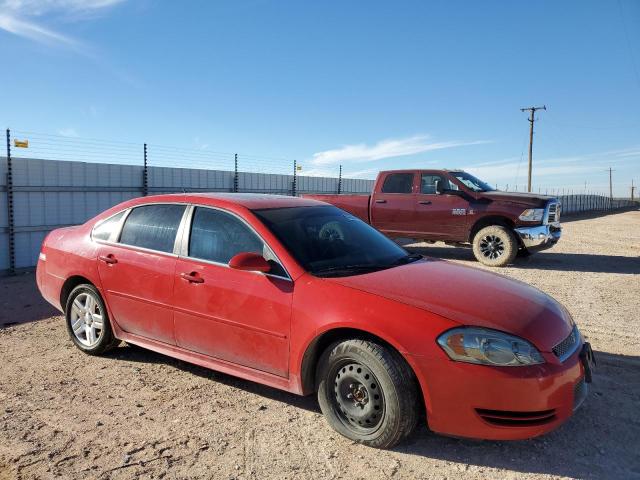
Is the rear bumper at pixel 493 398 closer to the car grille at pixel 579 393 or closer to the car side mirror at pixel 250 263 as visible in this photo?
the car grille at pixel 579 393

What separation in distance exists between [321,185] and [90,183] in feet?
31.4

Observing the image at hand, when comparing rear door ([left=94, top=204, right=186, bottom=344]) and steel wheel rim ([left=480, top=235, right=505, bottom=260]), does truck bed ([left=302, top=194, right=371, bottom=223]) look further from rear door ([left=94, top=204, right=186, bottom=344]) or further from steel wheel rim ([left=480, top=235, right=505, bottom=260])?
rear door ([left=94, top=204, right=186, bottom=344])

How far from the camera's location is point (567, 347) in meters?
3.17

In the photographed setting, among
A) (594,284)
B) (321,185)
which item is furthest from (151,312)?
(321,185)

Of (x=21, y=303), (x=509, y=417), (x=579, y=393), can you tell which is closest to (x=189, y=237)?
(x=509, y=417)

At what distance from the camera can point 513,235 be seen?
409 inches

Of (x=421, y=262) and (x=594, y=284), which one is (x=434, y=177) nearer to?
(x=594, y=284)

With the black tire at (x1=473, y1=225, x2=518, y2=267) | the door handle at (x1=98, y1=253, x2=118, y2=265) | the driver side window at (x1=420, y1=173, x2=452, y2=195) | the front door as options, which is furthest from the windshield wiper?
the driver side window at (x1=420, y1=173, x2=452, y2=195)

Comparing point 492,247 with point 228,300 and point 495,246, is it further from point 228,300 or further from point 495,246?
point 228,300

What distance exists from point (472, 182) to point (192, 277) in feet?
28.1

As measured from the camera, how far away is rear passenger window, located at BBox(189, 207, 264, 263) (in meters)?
3.81

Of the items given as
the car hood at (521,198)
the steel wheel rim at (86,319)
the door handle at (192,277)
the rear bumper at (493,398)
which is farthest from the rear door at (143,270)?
the car hood at (521,198)

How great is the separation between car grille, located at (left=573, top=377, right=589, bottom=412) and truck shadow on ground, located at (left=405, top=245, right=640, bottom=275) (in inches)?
272

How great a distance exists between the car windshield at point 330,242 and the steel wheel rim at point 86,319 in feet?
6.44
